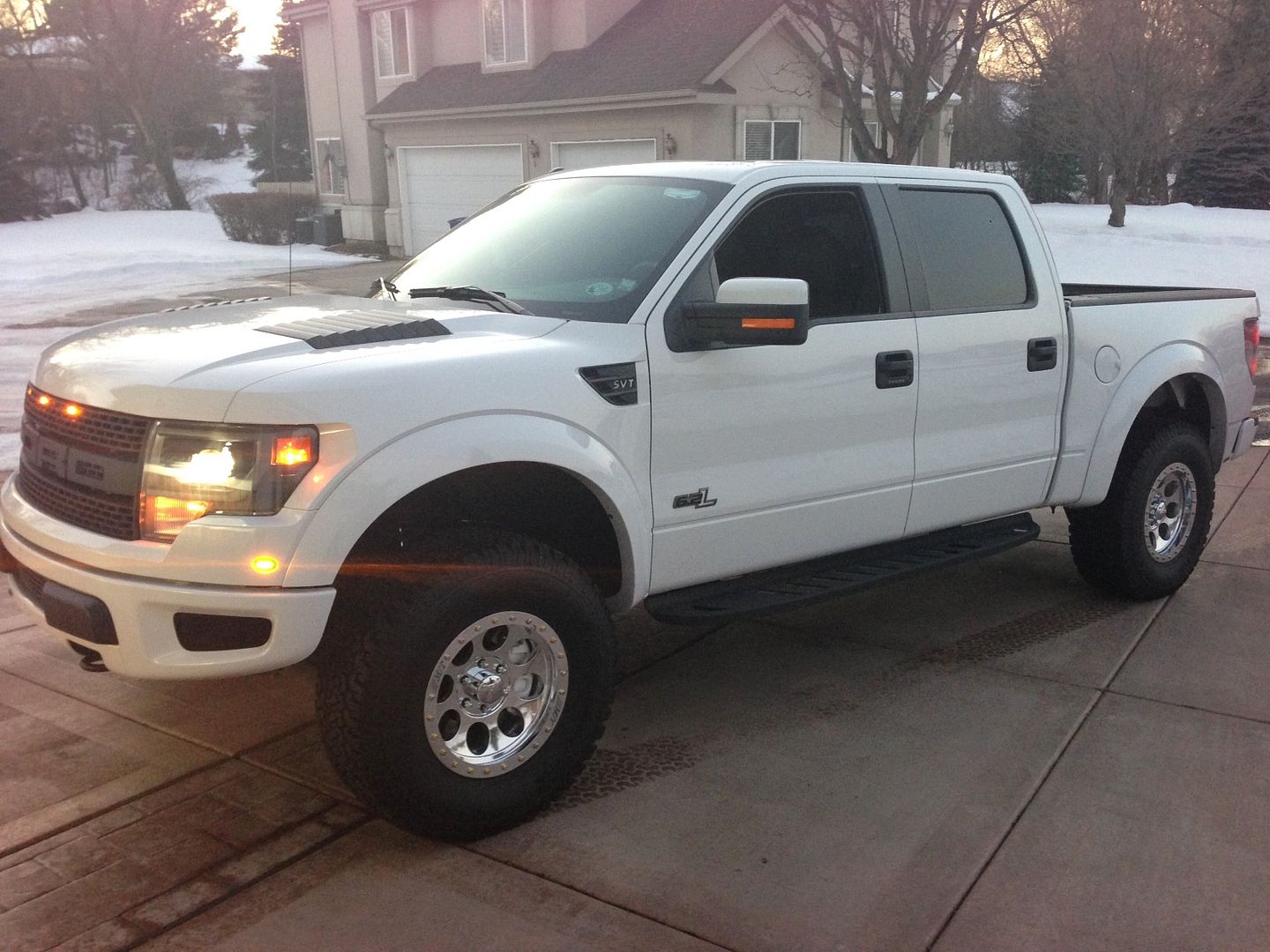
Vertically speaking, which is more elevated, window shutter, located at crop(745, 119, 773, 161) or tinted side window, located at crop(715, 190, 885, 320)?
window shutter, located at crop(745, 119, 773, 161)

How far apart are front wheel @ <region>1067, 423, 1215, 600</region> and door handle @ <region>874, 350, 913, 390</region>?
5.69ft

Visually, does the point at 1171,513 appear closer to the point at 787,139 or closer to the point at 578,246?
the point at 578,246

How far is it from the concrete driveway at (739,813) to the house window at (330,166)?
87.2 ft

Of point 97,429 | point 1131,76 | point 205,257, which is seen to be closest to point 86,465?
point 97,429

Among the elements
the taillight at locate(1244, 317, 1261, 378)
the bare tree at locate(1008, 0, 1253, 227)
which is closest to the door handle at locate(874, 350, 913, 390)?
the taillight at locate(1244, 317, 1261, 378)

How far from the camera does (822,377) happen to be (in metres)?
4.30

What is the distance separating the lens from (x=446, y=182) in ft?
82.4

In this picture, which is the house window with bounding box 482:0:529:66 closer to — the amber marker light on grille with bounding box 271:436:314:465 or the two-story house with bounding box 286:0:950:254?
the two-story house with bounding box 286:0:950:254

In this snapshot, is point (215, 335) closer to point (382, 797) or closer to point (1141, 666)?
point (382, 797)

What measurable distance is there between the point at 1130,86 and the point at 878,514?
87.4 ft

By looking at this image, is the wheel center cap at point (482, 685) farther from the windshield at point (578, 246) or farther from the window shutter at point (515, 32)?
the window shutter at point (515, 32)

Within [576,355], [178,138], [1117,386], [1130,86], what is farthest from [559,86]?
[178,138]

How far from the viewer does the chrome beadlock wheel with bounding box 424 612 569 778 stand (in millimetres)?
3467

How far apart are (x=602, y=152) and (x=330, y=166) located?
471 inches
